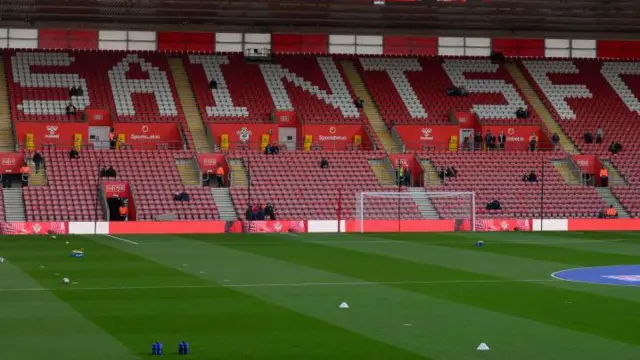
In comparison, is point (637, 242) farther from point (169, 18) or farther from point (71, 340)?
point (169, 18)

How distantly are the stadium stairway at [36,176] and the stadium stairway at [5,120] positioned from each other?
2298 mm

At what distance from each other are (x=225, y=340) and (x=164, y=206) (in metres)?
38.4

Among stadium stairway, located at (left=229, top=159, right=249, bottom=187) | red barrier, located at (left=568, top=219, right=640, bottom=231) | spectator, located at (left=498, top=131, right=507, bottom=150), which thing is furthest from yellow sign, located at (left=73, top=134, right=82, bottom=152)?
red barrier, located at (left=568, top=219, right=640, bottom=231)

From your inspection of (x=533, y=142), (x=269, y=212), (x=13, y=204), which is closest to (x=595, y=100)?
(x=533, y=142)

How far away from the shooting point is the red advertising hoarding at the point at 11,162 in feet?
192

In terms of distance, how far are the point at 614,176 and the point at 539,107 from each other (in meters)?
8.81

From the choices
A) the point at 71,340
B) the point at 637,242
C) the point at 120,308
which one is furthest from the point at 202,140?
the point at 71,340

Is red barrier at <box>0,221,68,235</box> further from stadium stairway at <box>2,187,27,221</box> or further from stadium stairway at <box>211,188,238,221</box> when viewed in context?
stadium stairway at <box>211,188,238,221</box>

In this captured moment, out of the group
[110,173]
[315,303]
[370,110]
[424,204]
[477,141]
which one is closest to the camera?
[315,303]

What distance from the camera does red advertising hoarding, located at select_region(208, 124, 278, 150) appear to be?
6550cm

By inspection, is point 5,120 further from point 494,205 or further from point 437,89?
point 494,205

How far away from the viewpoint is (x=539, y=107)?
72.2 metres

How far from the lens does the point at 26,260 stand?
33406 millimetres

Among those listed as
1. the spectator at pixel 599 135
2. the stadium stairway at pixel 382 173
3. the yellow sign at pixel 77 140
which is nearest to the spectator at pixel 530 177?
the stadium stairway at pixel 382 173
